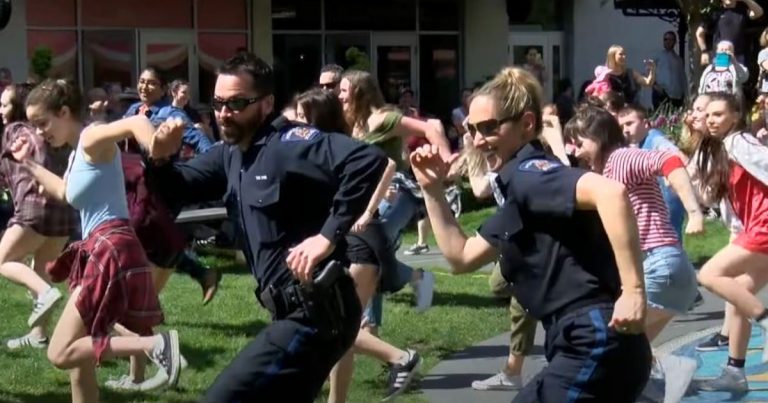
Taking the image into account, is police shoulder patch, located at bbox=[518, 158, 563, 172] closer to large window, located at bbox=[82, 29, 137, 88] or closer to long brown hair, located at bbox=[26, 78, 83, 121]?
long brown hair, located at bbox=[26, 78, 83, 121]

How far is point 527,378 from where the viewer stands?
8281 mm

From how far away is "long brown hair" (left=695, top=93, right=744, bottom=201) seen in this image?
7719 mm

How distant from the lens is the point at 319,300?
4906 millimetres

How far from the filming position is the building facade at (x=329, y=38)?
69.2 ft

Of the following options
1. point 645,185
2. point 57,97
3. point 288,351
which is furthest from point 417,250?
point 288,351

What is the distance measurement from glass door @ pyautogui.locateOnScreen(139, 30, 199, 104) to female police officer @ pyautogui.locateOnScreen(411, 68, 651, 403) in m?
17.4

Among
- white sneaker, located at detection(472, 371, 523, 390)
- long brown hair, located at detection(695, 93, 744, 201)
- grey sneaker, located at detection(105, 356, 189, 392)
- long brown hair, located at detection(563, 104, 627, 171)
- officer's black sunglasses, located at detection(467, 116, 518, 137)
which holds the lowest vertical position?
white sneaker, located at detection(472, 371, 523, 390)

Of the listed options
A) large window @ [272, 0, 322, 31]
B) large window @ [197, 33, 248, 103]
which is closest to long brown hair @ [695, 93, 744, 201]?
large window @ [197, 33, 248, 103]

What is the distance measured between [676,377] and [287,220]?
2.54 m

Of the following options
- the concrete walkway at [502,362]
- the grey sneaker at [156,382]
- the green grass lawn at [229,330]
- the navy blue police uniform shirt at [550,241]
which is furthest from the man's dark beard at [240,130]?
the concrete walkway at [502,362]

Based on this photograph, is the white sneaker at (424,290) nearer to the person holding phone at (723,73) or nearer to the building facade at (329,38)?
the person holding phone at (723,73)

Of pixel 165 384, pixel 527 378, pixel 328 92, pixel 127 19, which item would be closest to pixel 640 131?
pixel 527 378

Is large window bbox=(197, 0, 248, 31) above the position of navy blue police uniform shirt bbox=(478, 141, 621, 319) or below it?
above

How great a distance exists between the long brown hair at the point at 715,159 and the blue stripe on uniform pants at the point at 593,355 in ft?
11.1
